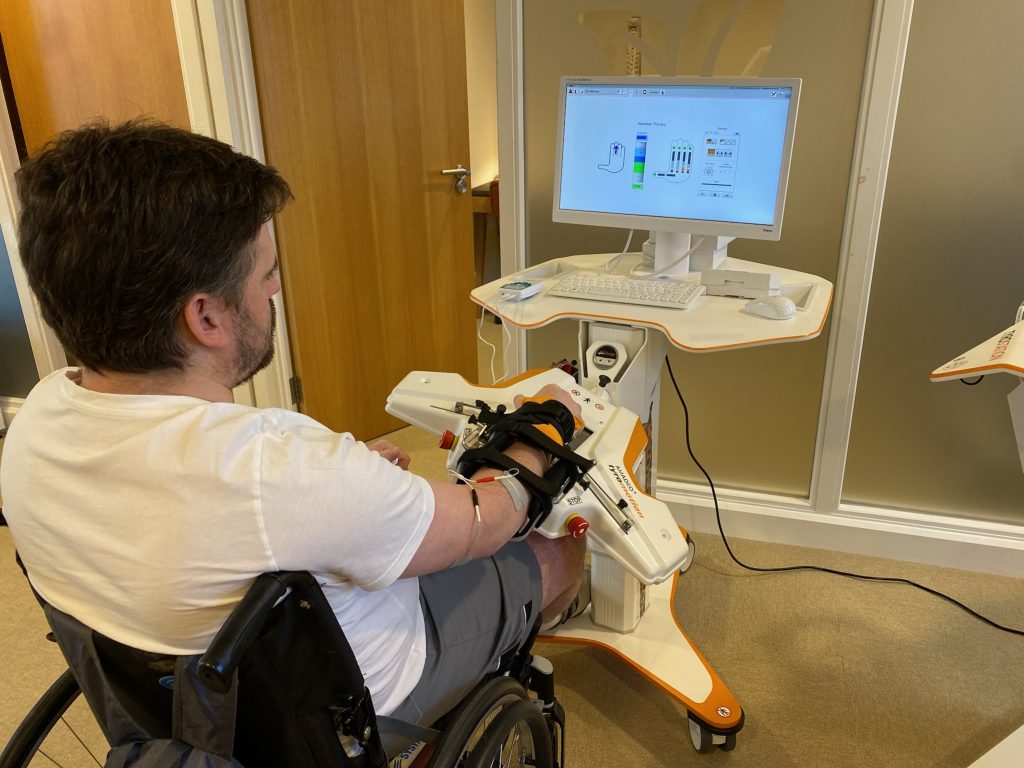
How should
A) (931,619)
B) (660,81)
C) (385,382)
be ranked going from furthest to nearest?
(385,382)
(931,619)
(660,81)

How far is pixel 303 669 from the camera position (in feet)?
2.45

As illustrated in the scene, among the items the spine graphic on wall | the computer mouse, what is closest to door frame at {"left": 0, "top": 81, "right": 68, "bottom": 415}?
the spine graphic on wall

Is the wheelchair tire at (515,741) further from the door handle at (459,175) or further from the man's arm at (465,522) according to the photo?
the door handle at (459,175)

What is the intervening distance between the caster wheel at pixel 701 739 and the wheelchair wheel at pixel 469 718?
2.12ft

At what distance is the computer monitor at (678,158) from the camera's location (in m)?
1.49

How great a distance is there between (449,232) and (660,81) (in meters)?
1.49

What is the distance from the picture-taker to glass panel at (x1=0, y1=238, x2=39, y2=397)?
2850mm

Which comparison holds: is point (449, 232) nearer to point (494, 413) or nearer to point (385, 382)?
point (385, 382)

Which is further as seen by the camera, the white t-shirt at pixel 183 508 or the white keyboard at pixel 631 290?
the white keyboard at pixel 631 290

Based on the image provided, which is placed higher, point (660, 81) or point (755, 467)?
point (660, 81)

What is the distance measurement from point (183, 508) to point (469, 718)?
43 centimetres

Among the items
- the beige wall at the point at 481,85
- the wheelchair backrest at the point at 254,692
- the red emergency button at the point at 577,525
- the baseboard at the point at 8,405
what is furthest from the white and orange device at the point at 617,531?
the beige wall at the point at 481,85

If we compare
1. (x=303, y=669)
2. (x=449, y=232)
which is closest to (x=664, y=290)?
(x=303, y=669)

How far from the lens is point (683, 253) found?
1668mm
